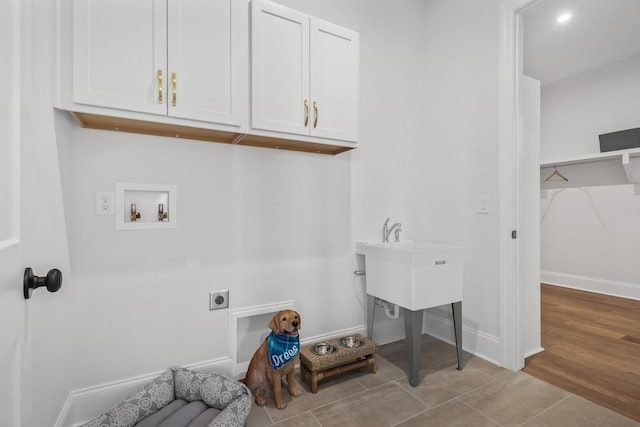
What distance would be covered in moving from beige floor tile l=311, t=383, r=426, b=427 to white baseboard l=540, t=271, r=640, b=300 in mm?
3515

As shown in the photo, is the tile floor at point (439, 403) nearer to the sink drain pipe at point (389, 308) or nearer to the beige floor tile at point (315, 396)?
the beige floor tile at point (315, 396)

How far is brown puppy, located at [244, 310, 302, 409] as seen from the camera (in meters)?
1.62

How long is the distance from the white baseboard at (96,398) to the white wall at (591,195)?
15.6 ft

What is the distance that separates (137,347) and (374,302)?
4.81 ft

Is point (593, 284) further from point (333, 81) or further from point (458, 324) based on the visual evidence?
point (333, 81)

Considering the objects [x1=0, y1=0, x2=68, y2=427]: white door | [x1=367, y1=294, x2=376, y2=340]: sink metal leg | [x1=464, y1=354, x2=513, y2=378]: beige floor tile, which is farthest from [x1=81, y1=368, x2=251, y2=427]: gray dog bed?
[x1=464, y1=354, x2=513, y2=378]: beige floor tile

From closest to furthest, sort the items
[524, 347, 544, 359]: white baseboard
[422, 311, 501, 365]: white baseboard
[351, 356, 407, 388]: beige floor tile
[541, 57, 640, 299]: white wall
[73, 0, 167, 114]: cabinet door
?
[73, 0, 167, 114]: cabinet door
[351, 356, 407, 388]: beige floor tile
[422, 311, 501, 365]: white baseboard
[524, 347, 544, 359]: white baseboard
[541, 57, 640, 299]: white wall

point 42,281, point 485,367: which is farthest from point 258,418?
point 485,367

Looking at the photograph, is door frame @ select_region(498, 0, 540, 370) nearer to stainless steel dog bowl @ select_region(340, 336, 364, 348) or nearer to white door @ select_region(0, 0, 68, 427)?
stainless steel dog bowl @ select_region(340, 336, 364, 348)

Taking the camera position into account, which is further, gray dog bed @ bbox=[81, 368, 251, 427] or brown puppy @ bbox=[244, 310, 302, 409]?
brown puppy @ bbox=[244, 310, 302, 409]

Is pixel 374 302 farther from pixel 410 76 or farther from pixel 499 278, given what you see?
pixel 410 76

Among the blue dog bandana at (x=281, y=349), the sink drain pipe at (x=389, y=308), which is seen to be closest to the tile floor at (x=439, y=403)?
the blue dog bandana at (x=281, y=349)

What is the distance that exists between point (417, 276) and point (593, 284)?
351cm

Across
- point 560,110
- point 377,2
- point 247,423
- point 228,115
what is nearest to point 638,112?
point 560,110
